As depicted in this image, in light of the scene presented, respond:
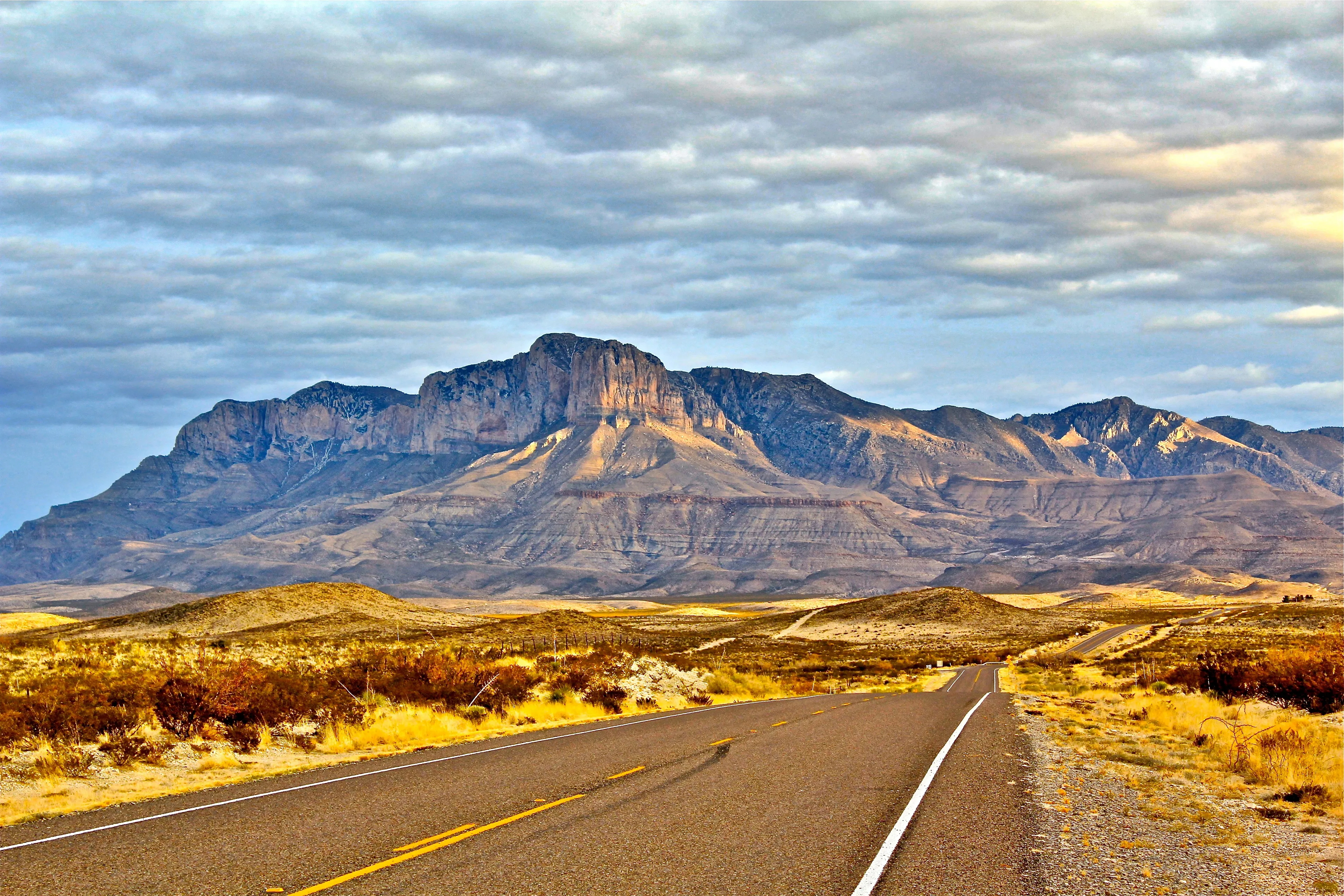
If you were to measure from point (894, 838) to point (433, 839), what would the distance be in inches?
169

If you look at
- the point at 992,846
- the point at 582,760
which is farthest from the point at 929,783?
the point at 582,760

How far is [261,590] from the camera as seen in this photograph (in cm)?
9569

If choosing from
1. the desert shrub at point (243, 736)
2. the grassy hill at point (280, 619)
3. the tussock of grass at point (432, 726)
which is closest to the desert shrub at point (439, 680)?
the tussock of grass at point (432, 726)

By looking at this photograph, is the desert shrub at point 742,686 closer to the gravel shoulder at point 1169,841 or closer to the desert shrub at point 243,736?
the desert shrub at point 243,736

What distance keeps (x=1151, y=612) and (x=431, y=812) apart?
14194 cm

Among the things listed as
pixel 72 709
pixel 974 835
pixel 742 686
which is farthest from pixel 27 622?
pixel 974 835

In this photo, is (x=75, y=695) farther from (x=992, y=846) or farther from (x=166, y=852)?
(x=992, y=846)

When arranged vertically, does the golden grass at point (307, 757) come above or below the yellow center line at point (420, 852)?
below

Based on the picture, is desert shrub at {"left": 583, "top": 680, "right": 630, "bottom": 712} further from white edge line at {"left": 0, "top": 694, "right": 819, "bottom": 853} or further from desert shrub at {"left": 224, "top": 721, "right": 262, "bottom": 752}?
desert shrub at {"left": 224, "top": 721, "right": 262, "bottom": 752}

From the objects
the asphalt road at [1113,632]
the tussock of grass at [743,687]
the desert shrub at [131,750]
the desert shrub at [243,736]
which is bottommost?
the asphalt road at [1113,632]

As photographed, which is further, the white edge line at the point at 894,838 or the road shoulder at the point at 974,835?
the road shoulder at the point at 974,835

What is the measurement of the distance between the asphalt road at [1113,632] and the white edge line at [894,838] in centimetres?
5987

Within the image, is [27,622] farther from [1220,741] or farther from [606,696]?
[1220,741]

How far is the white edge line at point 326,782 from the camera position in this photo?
11148 mm
